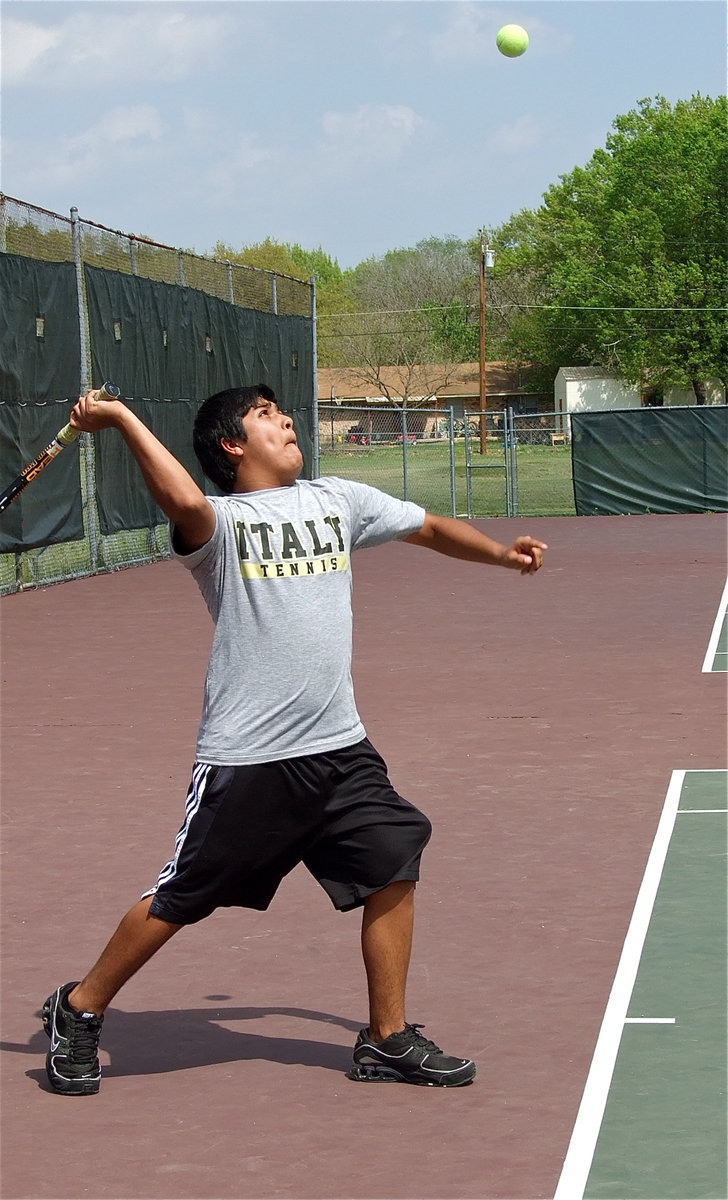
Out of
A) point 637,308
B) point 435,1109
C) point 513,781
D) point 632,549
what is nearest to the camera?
point 435,1109

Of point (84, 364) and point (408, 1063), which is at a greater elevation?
A: point (84, 364)

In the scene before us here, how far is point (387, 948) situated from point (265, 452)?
1.33 metres

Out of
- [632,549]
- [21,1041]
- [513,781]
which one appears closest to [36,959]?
[21,1041]

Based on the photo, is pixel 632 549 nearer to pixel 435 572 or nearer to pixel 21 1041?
pixel 435 572

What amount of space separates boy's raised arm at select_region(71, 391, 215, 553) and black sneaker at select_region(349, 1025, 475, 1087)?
1.39m

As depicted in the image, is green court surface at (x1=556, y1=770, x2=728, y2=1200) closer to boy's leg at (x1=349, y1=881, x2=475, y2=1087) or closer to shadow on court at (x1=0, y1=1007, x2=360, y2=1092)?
boy's leg at (x1=349, y1=881, x2=475, y2=1087)

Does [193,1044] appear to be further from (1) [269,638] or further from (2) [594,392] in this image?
(2) [594,392]

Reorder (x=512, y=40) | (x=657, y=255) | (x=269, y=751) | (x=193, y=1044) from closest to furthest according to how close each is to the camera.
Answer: (x=269, y=751) < (x=193, y=1044) < (x=512, y=40) < (x=657, y=255)

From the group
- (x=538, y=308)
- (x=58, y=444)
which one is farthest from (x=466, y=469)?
(x=538, y=308)

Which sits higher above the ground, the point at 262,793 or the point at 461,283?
the point at 461,283

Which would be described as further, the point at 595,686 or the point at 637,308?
the point at 637,308

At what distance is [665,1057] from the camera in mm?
4305

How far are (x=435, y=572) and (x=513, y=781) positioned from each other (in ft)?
37.5

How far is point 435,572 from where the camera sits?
62.6 feet
